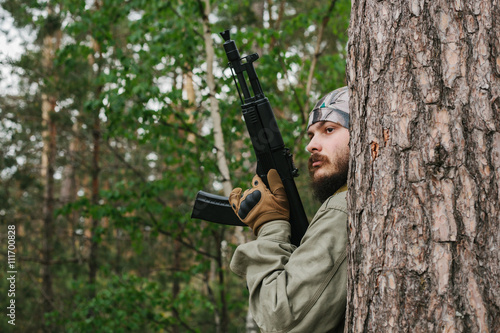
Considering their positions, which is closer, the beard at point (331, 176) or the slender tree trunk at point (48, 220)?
the beard at point (331, 176)

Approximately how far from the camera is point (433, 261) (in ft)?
4.58

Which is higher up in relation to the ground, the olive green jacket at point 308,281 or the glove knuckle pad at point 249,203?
the glove knuckle pad at point 249,203

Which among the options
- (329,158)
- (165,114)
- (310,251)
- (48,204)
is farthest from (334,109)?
(48,204)

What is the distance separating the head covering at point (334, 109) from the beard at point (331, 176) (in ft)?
0.57

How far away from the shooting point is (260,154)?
2637 millimetres

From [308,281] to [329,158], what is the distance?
0.66 metres

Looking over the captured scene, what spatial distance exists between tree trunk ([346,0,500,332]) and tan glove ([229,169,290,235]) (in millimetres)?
697

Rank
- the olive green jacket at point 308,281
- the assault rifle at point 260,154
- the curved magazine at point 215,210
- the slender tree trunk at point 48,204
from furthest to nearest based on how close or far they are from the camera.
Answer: the slender tree trunk at point 48,204 < the curved magazine at point 215,210 < the assault rifle at point 260,154 < the olive green jacket at point 308,281

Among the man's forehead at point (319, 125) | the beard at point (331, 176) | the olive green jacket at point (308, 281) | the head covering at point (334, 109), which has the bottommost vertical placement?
the olive green jacket at point (308, 281)

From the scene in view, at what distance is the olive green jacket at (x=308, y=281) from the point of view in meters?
1.80

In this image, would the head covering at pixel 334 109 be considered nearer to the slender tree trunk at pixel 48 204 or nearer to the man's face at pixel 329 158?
the man's face at pixel 329 158

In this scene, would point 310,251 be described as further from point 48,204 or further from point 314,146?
point 48,204

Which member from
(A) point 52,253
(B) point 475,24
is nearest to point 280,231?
(B) point 475,24

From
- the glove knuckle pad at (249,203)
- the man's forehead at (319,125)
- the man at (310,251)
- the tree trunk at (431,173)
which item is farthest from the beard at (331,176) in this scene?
the tree trunk at (431,173)
